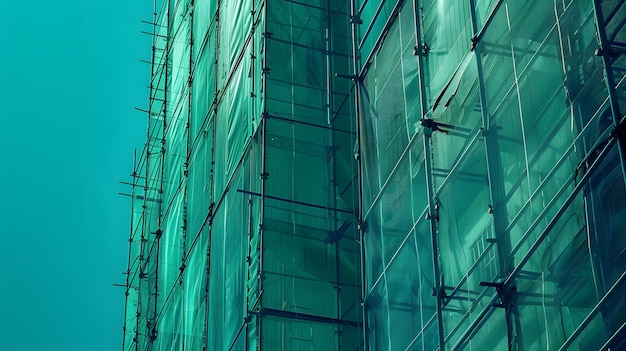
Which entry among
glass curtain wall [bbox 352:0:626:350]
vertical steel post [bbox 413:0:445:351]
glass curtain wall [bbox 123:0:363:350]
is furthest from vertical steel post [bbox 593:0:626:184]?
glass curtain wall [bbox 123:0:363:350]

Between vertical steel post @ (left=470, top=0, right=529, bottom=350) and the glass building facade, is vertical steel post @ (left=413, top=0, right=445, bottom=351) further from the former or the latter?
vertical steel post @ (left=470, top=0, right=529, bottom=350)

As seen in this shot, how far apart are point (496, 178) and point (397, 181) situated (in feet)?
4.58

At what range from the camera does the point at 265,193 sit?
8.04 metres

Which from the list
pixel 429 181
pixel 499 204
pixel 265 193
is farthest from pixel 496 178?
pixel 265 193

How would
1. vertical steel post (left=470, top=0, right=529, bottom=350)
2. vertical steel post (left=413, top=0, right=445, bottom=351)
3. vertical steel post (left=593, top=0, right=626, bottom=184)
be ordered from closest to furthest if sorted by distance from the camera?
1. vertical steel post (left=593, top=0, right=626, bottom=184)
2. vertical steel post (left=470, top=0, right=529, bottom=350)
3. vertical steel post (left=413, top=0, right=445, bottom=351)

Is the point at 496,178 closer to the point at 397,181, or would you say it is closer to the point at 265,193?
the point at 397,181

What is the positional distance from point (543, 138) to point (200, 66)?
6775 mm

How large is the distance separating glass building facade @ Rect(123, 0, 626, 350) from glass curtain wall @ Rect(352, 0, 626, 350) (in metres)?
0.01

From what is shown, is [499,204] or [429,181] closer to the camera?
[499,204]

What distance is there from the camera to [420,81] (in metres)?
6.14

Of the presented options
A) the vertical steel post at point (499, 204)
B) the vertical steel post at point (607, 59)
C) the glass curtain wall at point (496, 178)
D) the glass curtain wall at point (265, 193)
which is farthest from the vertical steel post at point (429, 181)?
the glass curtain wall at point (265, 193)

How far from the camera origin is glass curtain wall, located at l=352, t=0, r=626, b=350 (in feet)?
14.2

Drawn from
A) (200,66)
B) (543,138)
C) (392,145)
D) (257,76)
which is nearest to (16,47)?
(200,66)

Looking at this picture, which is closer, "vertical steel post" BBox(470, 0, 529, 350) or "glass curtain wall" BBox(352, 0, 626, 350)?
"glass curtain wall" BBox(352, 0, 626, 350)
